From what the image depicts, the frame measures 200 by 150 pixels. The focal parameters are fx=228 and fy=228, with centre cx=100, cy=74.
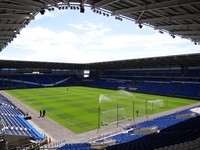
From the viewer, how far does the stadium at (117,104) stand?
1428cm

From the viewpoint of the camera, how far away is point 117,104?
3325 cm

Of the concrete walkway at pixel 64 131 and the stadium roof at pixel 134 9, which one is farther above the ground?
the stadium roof at pixel 134 9

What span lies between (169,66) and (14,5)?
226 feet

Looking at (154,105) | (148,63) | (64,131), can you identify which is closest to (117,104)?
(64,131)

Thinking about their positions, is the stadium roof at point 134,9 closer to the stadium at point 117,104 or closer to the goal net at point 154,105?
the stadium at point 117,104

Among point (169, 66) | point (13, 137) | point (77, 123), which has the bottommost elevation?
point (77, 123)

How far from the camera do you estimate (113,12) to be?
15258 millimetres

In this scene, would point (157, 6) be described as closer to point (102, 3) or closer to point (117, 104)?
point (102, 3)

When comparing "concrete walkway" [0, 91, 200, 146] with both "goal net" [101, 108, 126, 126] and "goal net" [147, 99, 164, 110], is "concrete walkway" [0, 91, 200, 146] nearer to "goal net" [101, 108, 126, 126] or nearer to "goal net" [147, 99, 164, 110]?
"goal net" [101, 108, 126, 126]

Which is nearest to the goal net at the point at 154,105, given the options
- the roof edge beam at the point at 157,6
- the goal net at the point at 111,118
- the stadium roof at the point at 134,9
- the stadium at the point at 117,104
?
the stadium at the point at 117,104

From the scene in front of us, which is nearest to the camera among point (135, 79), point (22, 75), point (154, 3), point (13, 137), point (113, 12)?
point (154, 3)

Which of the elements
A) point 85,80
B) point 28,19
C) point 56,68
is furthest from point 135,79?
point 28,19

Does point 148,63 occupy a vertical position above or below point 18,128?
above

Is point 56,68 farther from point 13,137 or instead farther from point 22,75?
point 13,137
